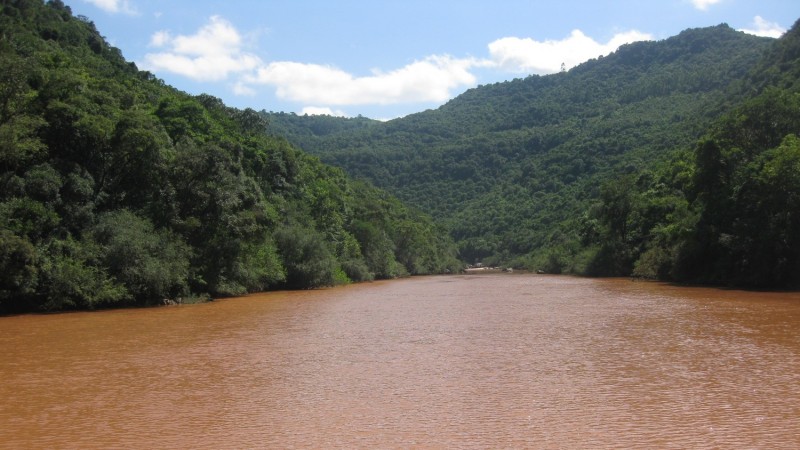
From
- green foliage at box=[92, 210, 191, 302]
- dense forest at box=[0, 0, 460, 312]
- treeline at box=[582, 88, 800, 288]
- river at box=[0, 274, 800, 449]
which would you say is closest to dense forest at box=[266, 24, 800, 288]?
treeline at box=[582, 88, 800, 288]

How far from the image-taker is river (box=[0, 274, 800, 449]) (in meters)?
10.0

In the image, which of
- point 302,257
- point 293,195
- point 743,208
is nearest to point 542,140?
point 293,195

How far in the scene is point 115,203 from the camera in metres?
35.0

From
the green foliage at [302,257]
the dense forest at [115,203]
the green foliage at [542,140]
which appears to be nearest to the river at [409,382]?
the dense forest at [115,203]

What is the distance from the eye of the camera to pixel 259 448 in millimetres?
9438

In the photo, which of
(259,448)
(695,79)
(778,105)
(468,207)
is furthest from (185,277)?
(695,79)

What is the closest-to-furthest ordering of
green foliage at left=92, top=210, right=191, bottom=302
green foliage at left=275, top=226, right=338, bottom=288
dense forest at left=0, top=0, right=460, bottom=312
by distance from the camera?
dense forest at left=0, top=0, right=460, bottom=312 < green foliage at left=92, top=210, right=191, bottom=302 < green foliage at left=275, top=226, right=338, bottom=288

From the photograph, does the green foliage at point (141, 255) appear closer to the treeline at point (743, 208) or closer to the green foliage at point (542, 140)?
the treeline at point (743, 208)

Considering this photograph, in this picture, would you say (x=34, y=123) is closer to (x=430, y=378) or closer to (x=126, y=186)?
(x=126, y=186)

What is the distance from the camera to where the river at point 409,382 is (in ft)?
32.8

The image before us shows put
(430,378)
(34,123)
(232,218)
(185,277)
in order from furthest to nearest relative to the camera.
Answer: (232,218) < (185,277) < (34,123) < (430,378)

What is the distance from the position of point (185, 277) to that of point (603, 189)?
45463 millimetres

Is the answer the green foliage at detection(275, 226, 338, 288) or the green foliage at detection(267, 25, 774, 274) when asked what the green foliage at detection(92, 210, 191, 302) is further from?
the green foliage at detection(267, 25, 774, 274)

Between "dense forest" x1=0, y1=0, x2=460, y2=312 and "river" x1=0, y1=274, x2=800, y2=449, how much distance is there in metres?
4.36
